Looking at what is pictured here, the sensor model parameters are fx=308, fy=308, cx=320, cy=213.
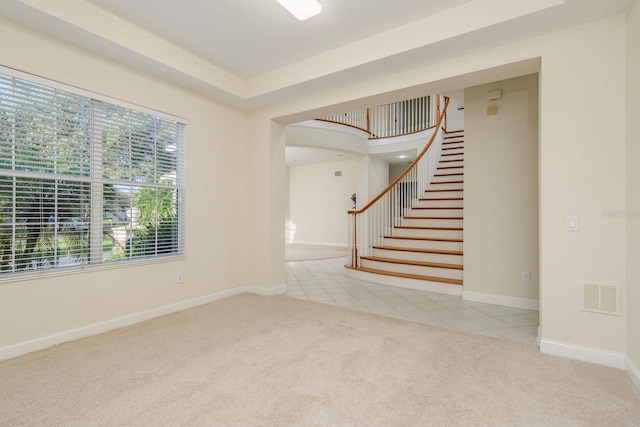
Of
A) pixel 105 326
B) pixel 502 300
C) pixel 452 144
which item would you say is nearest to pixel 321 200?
pixel 452 144

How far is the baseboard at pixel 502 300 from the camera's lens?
355 centimetres

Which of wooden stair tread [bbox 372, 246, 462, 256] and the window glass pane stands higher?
the window glass pane

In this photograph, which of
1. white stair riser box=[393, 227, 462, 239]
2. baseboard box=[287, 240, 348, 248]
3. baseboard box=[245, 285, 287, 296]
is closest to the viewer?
baseboard box=[245, 285, 287, 296]

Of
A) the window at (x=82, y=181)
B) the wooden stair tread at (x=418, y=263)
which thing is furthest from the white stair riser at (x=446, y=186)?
the window at (x=82, y=181)

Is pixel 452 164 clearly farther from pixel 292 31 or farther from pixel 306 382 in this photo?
pixel 306 382

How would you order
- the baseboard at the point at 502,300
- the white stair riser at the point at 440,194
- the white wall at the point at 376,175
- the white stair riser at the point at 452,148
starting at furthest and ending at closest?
the white wall at the point at 376,175 → the white stair riser at the point at 452,148 → the white stair riser at the point at 440,194 → the baseboard at the point at 502,300

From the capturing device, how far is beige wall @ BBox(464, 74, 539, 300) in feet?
11.7

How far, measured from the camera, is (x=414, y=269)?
4.73 metres

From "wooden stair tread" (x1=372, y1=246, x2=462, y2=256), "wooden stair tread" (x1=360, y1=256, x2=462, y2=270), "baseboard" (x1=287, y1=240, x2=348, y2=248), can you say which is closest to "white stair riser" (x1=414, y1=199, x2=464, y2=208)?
"wooden stair tread" (x1=372, y1=246, x2=462, y2=256)

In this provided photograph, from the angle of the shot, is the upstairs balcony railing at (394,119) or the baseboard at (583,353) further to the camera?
the upstairs balcony railing at (394,119)

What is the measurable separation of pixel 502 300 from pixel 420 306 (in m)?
1.00

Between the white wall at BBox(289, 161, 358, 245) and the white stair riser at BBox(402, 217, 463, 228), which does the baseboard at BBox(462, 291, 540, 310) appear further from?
the white wall at BBox(289, 161, 358, 245)

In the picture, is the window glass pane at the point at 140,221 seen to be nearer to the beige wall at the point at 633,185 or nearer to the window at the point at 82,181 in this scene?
the window at the point at 82,181

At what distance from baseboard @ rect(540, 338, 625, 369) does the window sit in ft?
11.9
